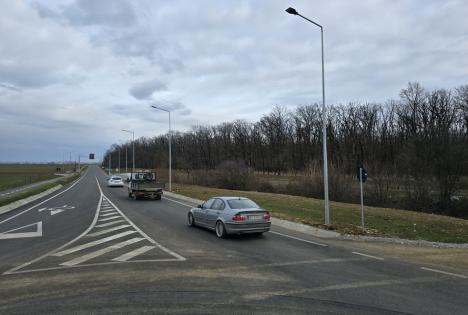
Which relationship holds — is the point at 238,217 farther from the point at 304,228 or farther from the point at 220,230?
the point at 304,228

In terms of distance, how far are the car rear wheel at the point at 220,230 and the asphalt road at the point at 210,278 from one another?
38 cm

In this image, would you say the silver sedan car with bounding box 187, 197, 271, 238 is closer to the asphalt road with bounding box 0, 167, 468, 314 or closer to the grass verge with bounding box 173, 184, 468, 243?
the asphalt road with bounding box 0, 167, 468, 314

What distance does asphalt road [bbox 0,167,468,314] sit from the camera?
6.50 meters

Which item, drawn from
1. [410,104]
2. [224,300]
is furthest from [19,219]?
[410,104]

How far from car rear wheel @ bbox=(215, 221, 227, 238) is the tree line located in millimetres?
10642

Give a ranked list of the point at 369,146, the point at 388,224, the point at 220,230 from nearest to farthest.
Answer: the point at 220,230
the point at 388,224
the point at 369,146

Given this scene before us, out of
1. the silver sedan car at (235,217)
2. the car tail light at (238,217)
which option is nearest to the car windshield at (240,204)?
the silver sedan car at (235,217)

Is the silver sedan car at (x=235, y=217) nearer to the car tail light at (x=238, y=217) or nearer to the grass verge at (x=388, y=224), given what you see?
the car tail light at (x=238, y=217)

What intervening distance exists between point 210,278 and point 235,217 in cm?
567

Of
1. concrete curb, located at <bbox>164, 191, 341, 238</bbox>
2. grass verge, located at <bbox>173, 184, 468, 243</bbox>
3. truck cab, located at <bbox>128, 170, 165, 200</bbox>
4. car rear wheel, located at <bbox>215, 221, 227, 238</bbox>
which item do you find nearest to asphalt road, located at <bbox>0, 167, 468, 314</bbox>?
car rear wheel, located at <bbox>215, 221, 227, 238</bbox>

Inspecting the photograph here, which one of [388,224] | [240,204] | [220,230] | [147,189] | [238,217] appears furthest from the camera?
[147,189]

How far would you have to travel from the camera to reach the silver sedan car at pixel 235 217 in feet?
45.8

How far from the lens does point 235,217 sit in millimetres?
13969

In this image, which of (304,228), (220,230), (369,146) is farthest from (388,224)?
(369,146)
